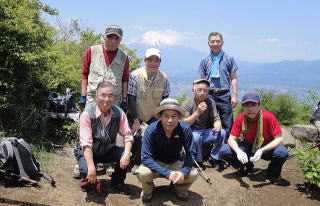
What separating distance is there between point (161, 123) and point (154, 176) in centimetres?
68

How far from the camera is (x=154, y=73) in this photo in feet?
16.6

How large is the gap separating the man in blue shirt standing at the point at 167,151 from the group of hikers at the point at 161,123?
1 centimetres

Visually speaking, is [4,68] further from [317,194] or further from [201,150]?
[317,194]

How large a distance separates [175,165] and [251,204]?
1.19 m

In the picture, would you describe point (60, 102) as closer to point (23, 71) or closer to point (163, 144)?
point (23, 71)

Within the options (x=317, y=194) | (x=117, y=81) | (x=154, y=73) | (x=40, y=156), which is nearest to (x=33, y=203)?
(x=40, y=156)

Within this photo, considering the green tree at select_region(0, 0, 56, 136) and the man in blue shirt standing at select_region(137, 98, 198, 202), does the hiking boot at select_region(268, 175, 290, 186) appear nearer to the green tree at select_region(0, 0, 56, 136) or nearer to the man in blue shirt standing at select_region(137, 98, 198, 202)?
the man in blue shirt standing at select_region(137, 98, 198, 202)

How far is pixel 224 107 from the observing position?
6.00 meters

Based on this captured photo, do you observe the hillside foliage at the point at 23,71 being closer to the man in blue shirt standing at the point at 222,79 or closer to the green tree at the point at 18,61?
the green tree at the point at 18,61

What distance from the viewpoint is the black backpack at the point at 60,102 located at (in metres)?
6.52

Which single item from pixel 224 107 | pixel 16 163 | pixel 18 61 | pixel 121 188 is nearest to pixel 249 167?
pixel 224 107

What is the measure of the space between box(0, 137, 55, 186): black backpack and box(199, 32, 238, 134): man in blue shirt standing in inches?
128

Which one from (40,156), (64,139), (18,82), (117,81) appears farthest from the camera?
(64,139)

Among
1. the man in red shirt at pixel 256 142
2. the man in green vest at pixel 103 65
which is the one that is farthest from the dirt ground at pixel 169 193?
the man in green vest at pixel 103 65
